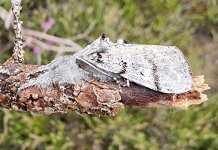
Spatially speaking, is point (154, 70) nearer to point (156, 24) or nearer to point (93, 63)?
point (93, 63)

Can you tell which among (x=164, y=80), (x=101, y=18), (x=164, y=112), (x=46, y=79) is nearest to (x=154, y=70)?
(x=164, y=80)

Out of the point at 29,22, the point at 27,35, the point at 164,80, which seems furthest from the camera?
the point at 29,22

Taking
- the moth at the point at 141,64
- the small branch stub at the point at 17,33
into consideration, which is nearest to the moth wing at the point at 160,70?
the moth at the point at 141,64

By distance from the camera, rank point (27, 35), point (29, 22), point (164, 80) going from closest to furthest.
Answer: point (164, 80), point (27, 35), point (29, 22)

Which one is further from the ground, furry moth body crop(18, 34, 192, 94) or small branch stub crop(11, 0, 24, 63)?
small branch stub crop(11, 0, 24, 63)

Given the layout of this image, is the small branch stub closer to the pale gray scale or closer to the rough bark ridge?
the rough bark ridge

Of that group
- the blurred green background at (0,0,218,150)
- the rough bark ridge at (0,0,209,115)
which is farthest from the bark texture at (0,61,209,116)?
the blurred green background at (0,0,218,150)

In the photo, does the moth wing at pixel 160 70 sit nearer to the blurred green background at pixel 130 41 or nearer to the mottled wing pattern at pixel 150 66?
the mottled wing pattern at pixel 150 66

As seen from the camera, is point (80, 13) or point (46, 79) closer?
point (46, 79)
